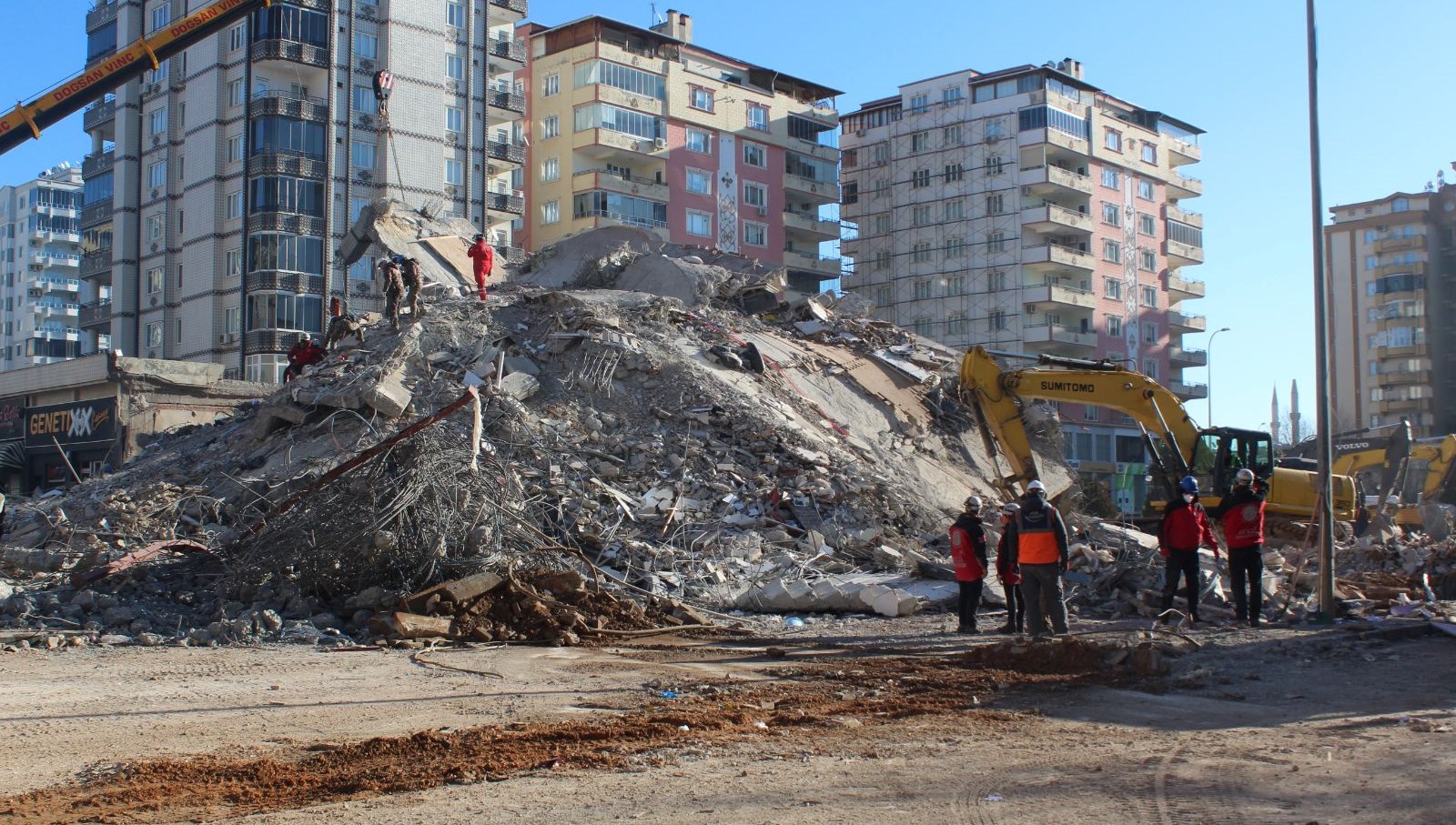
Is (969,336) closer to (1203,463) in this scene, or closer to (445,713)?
(1203,463)

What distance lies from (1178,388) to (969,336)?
1461 centimetres

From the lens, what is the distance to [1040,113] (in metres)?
60.7

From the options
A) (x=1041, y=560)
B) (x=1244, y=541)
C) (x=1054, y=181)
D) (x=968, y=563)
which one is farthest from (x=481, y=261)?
(x=1054, y=181)

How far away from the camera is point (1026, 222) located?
61.3 m

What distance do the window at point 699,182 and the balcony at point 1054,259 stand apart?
1472cm

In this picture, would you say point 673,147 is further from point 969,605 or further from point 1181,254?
point 969,605

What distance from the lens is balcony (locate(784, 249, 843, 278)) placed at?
6266cm

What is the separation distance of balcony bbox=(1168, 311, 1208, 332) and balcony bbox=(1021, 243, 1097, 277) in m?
9.30

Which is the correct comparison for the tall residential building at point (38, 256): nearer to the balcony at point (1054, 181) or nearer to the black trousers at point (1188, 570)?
the balcony at point (1054, 181)

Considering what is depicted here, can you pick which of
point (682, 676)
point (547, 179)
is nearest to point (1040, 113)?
point (547, 179)

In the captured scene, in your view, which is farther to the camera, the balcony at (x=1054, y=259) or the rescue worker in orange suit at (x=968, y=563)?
the balcony at (x=1054, y=259)

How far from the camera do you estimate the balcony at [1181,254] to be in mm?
69625

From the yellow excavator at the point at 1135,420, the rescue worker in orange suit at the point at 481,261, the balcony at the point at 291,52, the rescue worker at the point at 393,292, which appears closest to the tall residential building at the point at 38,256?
the balcony at the point at 291,52

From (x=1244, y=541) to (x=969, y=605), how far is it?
284 centimetres
